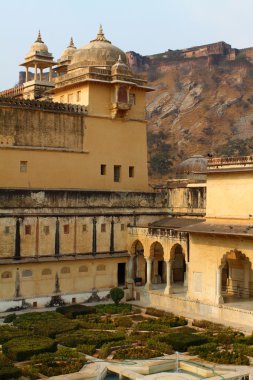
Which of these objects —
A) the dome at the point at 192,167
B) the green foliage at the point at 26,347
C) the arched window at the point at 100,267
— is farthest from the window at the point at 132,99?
the green foliage at the point at 26,347

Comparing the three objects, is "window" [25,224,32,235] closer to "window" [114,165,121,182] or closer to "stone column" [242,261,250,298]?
"window" [114,165,121,182]

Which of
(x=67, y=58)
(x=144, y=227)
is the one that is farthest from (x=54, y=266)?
(x=67, y=58)

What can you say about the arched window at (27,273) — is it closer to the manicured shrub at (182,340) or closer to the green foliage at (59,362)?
the green foliage at (59,362)

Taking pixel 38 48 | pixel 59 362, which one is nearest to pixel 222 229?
pixel 59 362

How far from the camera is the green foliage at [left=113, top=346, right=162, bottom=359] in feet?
65.2

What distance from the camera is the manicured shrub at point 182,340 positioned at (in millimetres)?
21078

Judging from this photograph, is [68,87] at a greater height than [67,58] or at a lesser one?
lesser

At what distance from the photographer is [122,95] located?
34656 mm

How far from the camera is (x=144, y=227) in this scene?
31094mm

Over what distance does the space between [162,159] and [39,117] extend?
171 ft

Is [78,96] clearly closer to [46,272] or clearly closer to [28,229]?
[28,229]

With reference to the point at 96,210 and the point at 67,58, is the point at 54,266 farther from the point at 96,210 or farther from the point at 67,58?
the point at 67,58

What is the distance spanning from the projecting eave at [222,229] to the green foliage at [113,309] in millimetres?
4629

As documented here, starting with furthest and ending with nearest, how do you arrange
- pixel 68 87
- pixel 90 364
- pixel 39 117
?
pixel 68 87 < pixel 39 117 < pixel 90 364
